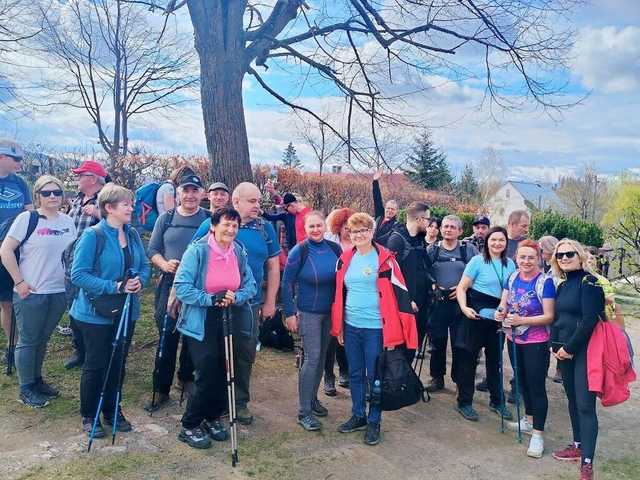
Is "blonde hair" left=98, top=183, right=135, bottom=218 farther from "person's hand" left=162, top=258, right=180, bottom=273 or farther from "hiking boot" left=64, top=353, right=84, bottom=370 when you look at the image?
"hiking boot" left=64, top=353, right=84, bottom=370

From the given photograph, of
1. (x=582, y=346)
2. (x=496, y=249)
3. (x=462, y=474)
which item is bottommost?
(x=462, y=474)

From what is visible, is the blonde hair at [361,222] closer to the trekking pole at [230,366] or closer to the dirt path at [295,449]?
the trekking pole at [230,366]

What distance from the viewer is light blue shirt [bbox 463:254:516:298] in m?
4.53

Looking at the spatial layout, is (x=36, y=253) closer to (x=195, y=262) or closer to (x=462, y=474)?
(x=195, y=262)

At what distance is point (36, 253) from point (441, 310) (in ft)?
12.1

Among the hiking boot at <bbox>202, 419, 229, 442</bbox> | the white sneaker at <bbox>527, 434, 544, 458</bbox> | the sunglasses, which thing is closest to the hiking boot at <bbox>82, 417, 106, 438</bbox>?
the hiking boot at <bbox>202, 419, 229, 442</bbox>

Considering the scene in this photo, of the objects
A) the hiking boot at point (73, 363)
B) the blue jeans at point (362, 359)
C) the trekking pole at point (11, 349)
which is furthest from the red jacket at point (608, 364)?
the trekking pole at point (11, 349)

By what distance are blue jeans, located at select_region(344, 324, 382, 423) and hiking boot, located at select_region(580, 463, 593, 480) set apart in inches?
56.8

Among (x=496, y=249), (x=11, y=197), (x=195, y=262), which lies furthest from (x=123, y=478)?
(x=496, y=249)

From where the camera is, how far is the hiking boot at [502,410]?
456 centimetres

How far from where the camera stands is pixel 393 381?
13.0 feet

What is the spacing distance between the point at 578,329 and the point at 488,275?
110 cm

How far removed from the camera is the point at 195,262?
3617 millimetres

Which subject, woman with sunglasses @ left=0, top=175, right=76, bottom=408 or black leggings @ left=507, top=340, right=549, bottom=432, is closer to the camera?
black leggings @ left=507, top=340, right=549, bottom=432
